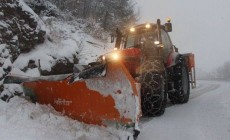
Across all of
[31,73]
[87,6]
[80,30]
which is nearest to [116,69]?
[31,73]

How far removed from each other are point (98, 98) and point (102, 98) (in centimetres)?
6

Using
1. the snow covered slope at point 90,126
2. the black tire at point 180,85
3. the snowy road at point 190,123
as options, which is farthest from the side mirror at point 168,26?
the snow covered slope at point 90,126

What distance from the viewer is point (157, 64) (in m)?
6.61

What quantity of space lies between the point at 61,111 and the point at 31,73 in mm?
2654

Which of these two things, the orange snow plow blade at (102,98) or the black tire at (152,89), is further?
the black tire at (152,89)

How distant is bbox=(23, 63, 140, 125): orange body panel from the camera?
4.58 meters

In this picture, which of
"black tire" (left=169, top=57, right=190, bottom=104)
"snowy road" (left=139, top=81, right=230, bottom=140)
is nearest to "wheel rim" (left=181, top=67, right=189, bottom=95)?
"black tire" (left=169, top=57, right=190, bottom=104)

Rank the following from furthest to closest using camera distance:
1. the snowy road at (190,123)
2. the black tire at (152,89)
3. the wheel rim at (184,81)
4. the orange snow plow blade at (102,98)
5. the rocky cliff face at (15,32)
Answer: the wheel rim at (184,81), the rocky cliff face at (15,32), the black tire at (152,89), the snowy road at (190,123), the orange snow plow blade at (102,98)

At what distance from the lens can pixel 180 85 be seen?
8102 millimetres

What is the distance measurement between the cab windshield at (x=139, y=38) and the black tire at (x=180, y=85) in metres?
0.92

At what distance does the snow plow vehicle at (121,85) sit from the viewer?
4.63 meters

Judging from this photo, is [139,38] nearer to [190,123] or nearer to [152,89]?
[152,89]

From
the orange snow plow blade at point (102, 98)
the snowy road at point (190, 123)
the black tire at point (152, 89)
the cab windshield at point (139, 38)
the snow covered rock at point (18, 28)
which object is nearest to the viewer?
the orange snow plow blade at point (102, 98)

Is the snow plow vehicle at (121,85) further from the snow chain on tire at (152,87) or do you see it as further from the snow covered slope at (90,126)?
the snow covered slope at (90,126)
